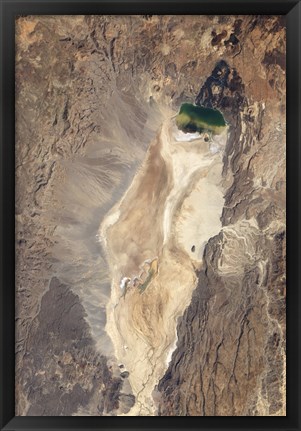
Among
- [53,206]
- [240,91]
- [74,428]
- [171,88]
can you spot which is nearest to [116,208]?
[53,206]

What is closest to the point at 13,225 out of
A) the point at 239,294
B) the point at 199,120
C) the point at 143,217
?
the point at 143,217

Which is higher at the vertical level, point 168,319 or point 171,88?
Answer: point 171,88

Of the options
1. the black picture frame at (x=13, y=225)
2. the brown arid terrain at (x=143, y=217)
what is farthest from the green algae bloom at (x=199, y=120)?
the black picture frame at (x=13, y=225)

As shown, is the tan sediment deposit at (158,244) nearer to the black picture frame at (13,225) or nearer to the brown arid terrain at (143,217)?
the brown arid terrain at (143,217)

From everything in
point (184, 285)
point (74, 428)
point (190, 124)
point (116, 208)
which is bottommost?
point (74, 428)

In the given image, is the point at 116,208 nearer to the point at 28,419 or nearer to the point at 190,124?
the point at 190,124

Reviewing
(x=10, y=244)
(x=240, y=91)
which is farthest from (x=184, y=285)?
(x=240, y=91)
